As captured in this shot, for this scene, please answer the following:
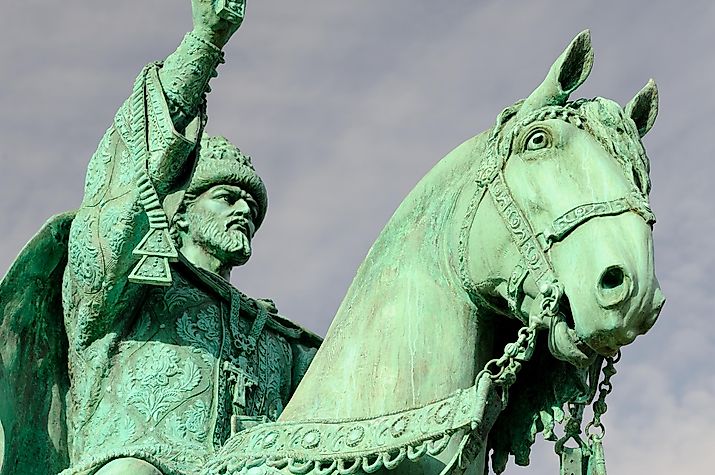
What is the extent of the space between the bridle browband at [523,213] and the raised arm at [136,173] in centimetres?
141

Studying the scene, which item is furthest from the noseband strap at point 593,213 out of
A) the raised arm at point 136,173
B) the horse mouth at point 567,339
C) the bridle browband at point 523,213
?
the raised arm at point 136,173

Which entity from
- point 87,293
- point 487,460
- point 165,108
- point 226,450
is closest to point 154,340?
point 87,293

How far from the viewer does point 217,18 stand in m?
5.68

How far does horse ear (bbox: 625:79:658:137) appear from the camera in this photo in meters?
4.85

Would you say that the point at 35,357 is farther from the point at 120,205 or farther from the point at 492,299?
the point at 492,299

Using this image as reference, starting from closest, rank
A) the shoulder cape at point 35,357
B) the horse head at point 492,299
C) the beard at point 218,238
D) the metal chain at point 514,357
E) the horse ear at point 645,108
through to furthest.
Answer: the horse head at point 492,299, the metal chain at point 514,357, the horse ear at point 645,108, the shoulder cape at point 35,357, the beard at point 218,238

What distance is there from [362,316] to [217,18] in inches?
57.7

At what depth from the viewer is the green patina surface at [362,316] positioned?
4.30 meters

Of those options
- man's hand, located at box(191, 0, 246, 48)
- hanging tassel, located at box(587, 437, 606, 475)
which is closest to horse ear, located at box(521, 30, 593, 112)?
hanging tassel, located at box(587, 437, 606, 475)

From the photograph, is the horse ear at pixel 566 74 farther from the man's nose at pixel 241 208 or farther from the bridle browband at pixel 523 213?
the man's nose at pixel 241 208

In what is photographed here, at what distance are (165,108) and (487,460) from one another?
1.87 m

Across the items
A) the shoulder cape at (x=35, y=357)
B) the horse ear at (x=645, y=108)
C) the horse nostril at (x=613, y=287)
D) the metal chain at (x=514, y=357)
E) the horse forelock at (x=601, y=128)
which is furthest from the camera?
the shoulder cape at (x=35, y=357)

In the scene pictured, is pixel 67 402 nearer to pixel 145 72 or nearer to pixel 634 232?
pixel 145 72

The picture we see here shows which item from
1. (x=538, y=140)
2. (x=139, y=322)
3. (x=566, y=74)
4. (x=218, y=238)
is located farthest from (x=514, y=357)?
(x=218, y=238)
